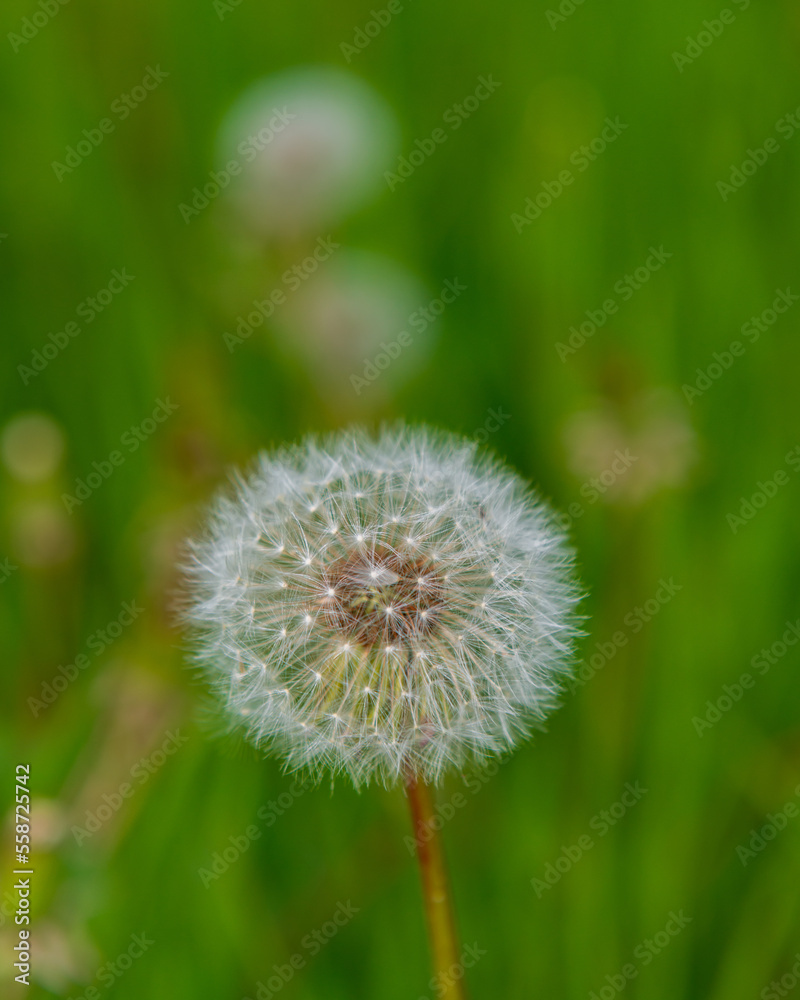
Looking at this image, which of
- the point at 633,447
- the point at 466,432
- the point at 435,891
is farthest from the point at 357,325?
the point at 435,891

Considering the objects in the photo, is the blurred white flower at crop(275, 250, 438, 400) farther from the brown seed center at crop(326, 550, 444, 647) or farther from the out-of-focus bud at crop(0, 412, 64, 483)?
the brown seed center at crop(326, 550, 444, 647)

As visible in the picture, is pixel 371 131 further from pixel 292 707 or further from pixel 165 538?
pixel 292 707

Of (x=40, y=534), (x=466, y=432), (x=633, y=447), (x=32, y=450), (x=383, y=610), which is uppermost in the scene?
(x=633, y=447)

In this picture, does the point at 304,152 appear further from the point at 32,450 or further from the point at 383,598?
the point at 383,598

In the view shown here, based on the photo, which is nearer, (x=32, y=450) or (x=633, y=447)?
(x=633, y=447)

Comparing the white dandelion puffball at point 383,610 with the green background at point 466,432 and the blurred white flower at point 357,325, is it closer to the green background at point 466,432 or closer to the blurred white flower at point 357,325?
the green background at point 466,432

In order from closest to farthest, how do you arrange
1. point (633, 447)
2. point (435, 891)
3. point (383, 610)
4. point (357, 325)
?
point (435, 891) < point (383, 610) < point (633, 447) < point (357, 325)

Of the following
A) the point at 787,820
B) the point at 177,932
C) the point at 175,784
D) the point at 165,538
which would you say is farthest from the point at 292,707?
the point at 787,820
